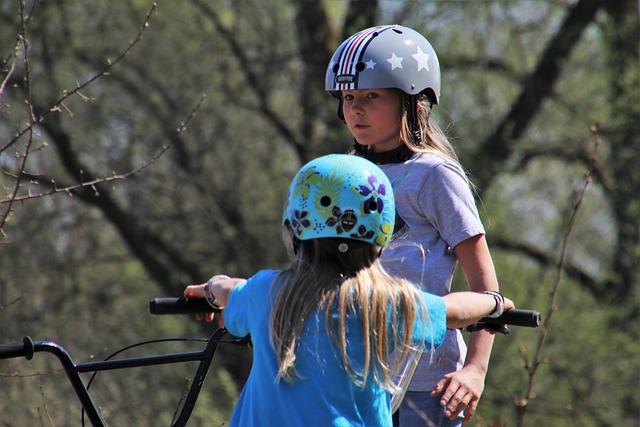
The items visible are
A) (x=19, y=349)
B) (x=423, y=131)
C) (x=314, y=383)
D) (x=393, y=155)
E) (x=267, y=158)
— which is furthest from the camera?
(x=267, y=158)

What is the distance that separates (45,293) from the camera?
38.8 feet

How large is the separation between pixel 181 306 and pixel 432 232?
86 cm

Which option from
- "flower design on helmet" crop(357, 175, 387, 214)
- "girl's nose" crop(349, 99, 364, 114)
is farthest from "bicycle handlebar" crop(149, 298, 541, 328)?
"girl's nose" crop(349, 99, 364, 114)

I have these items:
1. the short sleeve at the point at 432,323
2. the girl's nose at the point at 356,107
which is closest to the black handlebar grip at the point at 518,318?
the short sleeve at the point at 432,323

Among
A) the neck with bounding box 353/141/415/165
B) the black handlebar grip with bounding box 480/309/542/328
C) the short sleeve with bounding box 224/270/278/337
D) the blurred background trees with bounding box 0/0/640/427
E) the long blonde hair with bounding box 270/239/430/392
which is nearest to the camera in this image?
the long blonde hair with bounding box 270/239/430/392

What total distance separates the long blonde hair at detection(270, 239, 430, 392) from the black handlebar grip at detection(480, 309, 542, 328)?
34 cm

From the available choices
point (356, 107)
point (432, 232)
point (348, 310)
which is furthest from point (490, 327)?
point (356, 107)

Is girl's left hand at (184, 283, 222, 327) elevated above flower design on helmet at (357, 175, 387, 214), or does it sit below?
below

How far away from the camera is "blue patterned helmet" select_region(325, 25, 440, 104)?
335 cm

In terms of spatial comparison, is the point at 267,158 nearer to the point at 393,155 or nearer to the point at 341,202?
the point at 393,155

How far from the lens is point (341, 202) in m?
2.63

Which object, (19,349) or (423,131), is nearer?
(19,349)

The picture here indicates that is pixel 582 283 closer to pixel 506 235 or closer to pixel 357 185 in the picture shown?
pixel 506 235

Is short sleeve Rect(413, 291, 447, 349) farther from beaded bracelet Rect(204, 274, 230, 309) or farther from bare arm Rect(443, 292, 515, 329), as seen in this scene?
beaded bracelet Rect(204, 274, 230, 309)
